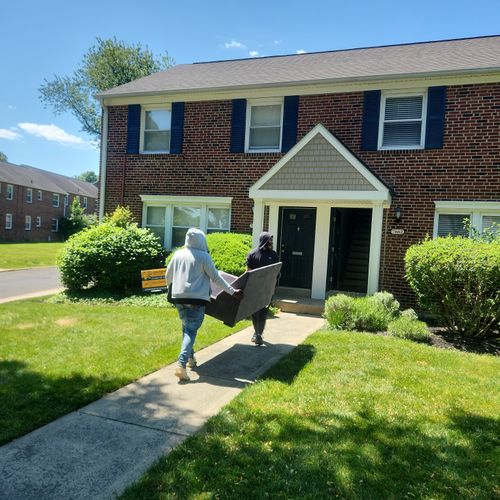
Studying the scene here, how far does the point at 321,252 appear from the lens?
1129 centimetres

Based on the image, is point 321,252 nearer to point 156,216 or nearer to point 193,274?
point 156,216

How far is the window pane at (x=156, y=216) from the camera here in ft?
44.7

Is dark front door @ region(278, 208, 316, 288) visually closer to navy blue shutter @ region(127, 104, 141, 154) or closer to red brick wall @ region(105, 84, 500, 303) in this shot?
red brick wall @ region(105, 84, 500, 303)

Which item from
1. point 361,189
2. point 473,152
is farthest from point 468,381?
point 473,152

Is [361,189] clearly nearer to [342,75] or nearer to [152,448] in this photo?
[342,75]

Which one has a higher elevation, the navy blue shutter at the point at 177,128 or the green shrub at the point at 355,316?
the navy blue shutter at the point at 177,128

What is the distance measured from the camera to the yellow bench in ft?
37.6

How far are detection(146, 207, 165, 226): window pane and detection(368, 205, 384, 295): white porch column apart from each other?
21.7 ft

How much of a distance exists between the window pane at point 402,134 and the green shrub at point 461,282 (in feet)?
12.2

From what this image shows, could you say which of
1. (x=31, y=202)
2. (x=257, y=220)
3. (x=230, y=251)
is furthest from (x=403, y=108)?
(x=31, y=202)

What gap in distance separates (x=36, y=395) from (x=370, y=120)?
9730 mm

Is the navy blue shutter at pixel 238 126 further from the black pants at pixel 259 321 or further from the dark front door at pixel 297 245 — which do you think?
the black pants at pixel 259 321

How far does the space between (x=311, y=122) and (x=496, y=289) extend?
6491 mm

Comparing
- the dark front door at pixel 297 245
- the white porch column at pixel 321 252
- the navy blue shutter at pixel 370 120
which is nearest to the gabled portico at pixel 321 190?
the white porch column at pixel 321 252
